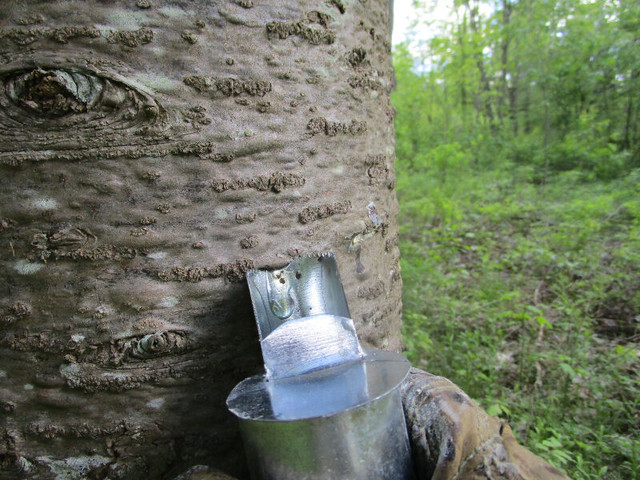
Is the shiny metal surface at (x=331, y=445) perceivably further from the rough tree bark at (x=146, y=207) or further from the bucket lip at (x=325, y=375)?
the rough tree bark at (x=146, y=207)

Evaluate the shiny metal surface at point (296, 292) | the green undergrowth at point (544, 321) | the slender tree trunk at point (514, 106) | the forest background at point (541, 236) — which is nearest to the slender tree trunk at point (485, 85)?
the forest background at point (541, 236)

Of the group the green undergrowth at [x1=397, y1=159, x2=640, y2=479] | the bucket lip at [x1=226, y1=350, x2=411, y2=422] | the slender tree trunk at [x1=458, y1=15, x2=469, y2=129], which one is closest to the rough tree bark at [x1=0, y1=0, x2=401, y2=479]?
the bucket lip at [x1=226, y1=350, x2=411, y2=422]

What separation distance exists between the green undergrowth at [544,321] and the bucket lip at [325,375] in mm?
1471

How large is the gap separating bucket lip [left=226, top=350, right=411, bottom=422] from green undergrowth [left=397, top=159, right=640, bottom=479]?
147 cm

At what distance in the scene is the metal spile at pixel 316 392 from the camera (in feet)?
2.58

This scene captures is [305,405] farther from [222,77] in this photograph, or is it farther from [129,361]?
[222,77]

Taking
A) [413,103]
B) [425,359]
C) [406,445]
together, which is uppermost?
[413,103]

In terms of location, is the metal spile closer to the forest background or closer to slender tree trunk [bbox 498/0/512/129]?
the forest background

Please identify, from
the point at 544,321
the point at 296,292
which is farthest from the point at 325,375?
the point at 544,321

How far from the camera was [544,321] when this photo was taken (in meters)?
2.65

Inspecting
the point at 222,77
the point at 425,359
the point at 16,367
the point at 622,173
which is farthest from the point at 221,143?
the point at 622,173

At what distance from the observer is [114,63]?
35.7 inches

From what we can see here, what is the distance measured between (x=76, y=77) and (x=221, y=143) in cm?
33

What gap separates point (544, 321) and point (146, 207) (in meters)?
2.58
